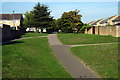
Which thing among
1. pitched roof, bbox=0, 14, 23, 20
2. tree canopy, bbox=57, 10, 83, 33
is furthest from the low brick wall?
pitched roof, bbox=0, 14, 23, 20

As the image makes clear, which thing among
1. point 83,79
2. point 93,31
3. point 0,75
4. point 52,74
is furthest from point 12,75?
point 93,31

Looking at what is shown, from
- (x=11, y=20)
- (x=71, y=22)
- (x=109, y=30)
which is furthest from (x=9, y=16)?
(x=109, y=30)

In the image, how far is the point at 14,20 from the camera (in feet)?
204

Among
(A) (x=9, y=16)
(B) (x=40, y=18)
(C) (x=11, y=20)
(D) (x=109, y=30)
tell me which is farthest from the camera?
(A) (x=9, y=16)

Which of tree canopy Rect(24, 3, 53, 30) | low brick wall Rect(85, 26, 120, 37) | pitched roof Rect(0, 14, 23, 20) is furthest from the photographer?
pitched roof Rect(0, 14, 23, 20)

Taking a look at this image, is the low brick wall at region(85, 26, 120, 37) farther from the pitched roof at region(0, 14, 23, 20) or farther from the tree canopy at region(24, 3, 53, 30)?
the pitched roof at region(0, 14, 23, 20)

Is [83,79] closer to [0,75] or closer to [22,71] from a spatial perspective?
[22,71]

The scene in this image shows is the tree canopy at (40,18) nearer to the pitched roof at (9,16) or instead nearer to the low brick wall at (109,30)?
the pitched roof at (9,16)

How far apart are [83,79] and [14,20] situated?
57.6 meters

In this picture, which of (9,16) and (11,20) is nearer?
(11,20)

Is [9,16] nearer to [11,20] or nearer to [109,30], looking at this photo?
[11,20]

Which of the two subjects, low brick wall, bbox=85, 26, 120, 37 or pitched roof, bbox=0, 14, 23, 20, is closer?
low brick wall, bbox=85, 26, 120, 37

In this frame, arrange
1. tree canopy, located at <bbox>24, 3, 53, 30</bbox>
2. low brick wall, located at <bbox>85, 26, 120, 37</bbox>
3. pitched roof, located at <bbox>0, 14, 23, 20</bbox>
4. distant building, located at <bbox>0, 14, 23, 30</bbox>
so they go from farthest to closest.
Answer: pitched roof, located at <bbox>0, 14, 23, 20</bbox>
distant building, located at <bbox>0, 14, 23, 30</bbox>
tree canopy, located at <bbox>24, 3, 53, 30</bbox>
low brick wall, located at <bbox>85, 26, 120, 37</bbox>

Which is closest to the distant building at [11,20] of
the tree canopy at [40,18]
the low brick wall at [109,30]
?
the tree canopy at [40,18]
